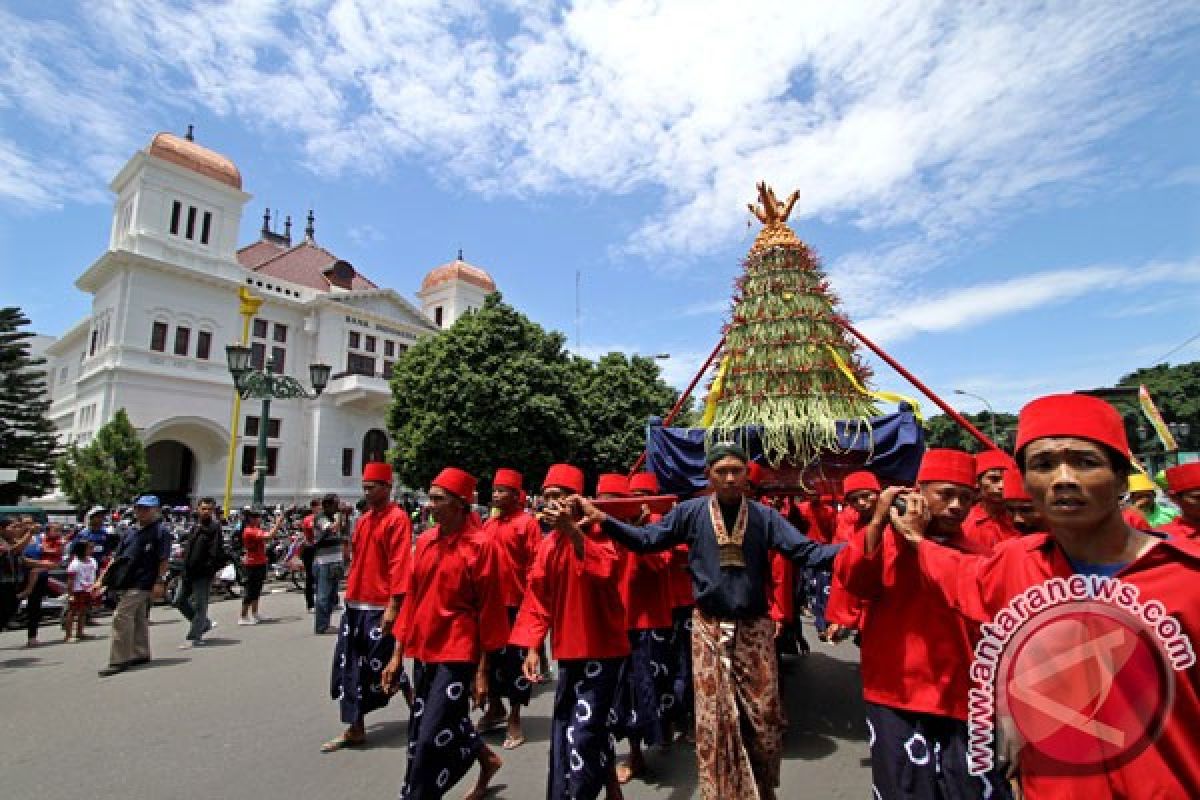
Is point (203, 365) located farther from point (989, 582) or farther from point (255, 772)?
point (989, 582)

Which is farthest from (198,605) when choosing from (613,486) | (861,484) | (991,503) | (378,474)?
(991,503)

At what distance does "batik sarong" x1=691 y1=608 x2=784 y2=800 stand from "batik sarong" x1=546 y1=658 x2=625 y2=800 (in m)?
0.56

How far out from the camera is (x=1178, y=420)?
34312 mm

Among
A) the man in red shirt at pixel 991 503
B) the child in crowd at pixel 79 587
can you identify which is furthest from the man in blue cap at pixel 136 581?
the man in red shirt at pixel 991 503

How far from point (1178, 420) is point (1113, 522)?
44.2m

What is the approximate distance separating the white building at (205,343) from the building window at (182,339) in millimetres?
39

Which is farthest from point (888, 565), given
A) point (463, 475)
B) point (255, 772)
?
point (255, 772)

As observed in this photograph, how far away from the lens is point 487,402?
2120cm

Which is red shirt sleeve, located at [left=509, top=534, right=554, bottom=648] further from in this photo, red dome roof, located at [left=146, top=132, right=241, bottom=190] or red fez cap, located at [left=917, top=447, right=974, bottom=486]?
red dome roof, located at [left=146, top=132, right=241, bottom=190]

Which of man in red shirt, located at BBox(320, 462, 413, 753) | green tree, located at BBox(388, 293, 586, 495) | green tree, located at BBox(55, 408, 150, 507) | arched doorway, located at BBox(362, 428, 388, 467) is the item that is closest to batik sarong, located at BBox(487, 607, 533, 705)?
man in red shirt, located at BBox(320, 462, 413, 753)

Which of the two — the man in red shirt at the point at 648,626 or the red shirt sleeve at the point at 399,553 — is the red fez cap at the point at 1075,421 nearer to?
the man in red shirt at the point at 648,626

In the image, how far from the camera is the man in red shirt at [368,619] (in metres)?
4.55

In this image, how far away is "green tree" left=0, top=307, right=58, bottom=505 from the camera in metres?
24.4

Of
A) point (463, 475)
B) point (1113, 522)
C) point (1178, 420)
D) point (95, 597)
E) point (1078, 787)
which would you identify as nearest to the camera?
point (1078, 787)
